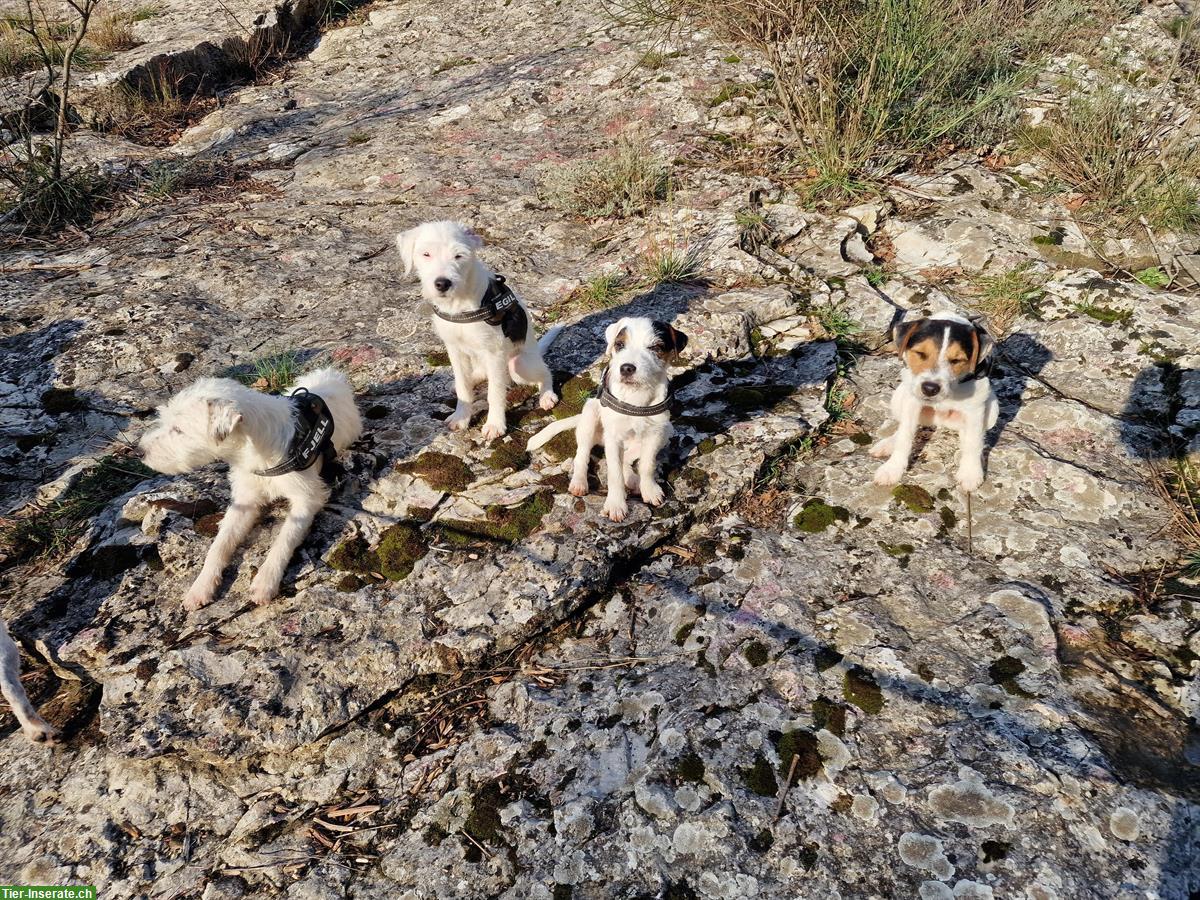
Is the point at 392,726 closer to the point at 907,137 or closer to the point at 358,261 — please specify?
the point at 358,261

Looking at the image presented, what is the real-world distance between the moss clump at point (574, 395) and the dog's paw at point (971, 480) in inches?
115

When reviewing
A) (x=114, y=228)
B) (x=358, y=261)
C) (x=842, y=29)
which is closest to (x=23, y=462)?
(x=358, y=261)

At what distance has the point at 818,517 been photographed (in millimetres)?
4301

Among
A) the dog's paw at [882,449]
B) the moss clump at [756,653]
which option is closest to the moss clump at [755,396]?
the dog's paw at [882,449]

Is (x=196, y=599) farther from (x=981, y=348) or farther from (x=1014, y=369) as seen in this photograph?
(x=1014, y=369)

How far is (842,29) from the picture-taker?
7.34m

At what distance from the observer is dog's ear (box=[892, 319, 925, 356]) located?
4.39 metres

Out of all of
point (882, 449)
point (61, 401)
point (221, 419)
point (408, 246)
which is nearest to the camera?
point (221, 419)

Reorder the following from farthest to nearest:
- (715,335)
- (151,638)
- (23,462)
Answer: (715,335)
(23,462)
(151,638)

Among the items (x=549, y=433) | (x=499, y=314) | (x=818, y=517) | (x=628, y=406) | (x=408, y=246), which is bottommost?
(x=818, y=517)

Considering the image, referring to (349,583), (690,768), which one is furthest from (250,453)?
(690,768)

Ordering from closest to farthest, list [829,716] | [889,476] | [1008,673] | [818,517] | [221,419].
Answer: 1. [829,716]
2. [1008,673]
3. [221,419]
4. [818,517]
5. [889,476]

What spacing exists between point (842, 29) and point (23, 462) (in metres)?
9.22

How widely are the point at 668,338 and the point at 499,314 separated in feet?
4.76
